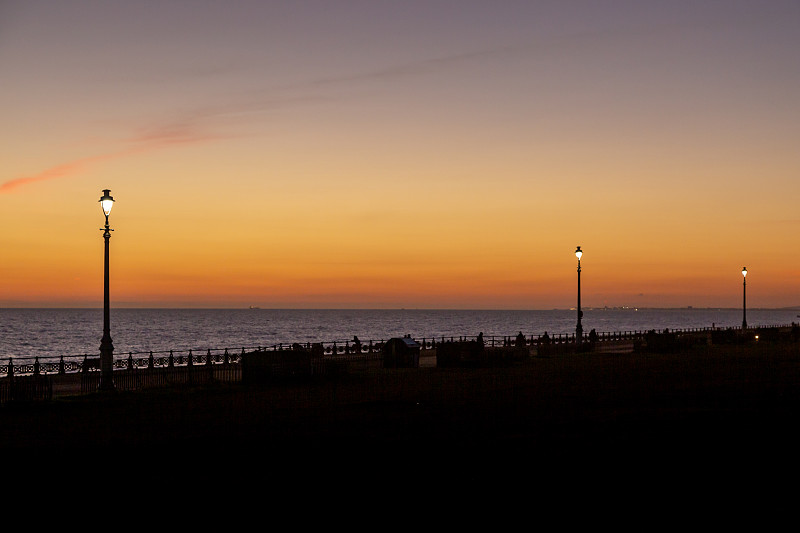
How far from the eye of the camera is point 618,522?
920 centimetres

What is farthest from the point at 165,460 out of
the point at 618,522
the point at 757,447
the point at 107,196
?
the point at 107,196

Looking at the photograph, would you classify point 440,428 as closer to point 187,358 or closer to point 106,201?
point 106,201

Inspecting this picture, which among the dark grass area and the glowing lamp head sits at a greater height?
the glowing lamp head

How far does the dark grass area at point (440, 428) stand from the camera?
12.6 metres

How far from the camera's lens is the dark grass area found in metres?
12.6

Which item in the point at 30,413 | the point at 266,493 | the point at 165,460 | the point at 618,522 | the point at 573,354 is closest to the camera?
the point at 618,522

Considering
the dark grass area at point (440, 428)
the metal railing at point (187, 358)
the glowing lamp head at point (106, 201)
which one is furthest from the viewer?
the metal railing at point (187, 358)

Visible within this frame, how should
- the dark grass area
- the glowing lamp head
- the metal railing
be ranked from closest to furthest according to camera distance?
the dark grass area → the glowing lamp head → the metal railing

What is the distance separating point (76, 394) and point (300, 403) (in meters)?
8.47

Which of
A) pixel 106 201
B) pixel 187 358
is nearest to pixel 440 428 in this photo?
pixel 106 201

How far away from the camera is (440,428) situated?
54.5ft

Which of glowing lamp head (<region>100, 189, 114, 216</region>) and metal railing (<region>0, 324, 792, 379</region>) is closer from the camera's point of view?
glowing lamp head (<region>100, 189, 114, 216</region>)

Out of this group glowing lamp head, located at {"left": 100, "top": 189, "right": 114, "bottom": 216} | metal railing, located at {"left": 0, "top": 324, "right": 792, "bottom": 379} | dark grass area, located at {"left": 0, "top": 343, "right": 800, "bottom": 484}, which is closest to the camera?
dark grass area, located at {"left": 0, "top": 343, "right": 800, "bottom": 484}

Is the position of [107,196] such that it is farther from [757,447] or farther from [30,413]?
[757,447]
